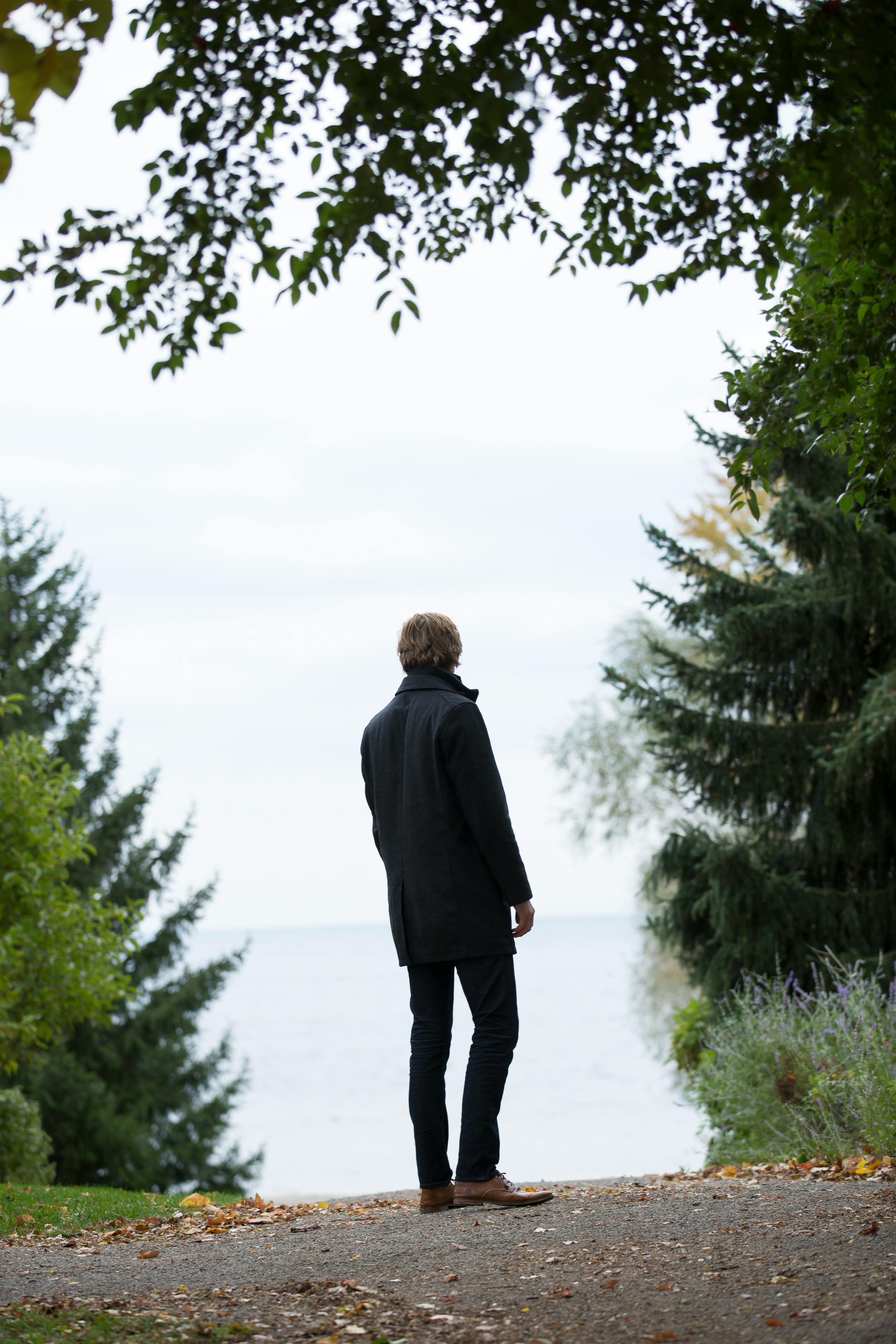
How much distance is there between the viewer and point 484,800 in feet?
12.9

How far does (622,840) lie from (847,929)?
1001cm

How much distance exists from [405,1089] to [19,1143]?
1265 inches

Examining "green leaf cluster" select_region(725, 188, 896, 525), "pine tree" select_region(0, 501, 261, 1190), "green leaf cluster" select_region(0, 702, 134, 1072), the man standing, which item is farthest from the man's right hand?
"pine tree" select_region(0, 501, 261, 1190)

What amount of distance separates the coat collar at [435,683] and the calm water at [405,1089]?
6080 millimetres

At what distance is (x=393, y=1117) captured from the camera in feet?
108

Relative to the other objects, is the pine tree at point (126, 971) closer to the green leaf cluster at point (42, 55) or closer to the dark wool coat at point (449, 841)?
the dark wool coat at point (449, 841)

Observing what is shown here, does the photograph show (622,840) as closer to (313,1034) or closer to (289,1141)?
(289,1141)

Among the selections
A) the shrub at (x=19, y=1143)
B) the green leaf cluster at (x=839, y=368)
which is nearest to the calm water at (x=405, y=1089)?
the shrub at (x=19, y=1143)

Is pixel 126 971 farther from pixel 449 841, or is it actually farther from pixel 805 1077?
pixel 449 841

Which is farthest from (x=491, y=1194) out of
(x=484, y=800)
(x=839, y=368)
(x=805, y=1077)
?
(x=839, y=368)

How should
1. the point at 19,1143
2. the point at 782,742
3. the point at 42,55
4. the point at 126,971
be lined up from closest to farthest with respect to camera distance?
the point at 42,55, the point at 19,1143, the point at 782,742, the point at 126,971

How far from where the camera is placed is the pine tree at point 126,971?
1534 cm

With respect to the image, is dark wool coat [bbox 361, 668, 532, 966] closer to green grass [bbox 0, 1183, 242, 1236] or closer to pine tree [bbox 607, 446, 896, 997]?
green grass [bbox 0, 1183, 242, 1236]

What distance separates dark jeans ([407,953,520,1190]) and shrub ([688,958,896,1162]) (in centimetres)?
212
